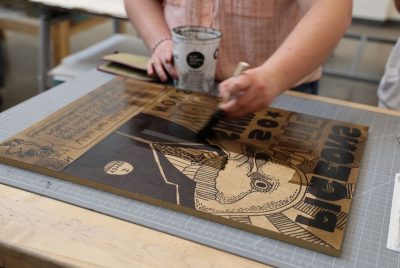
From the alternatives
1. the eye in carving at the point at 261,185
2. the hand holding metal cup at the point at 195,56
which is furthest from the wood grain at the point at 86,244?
the hand holding metal cup at the point at 195,56

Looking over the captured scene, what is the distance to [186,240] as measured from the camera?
0.46 meters

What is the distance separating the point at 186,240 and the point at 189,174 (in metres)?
0.11

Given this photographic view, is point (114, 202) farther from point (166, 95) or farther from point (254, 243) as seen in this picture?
point (166, 95)

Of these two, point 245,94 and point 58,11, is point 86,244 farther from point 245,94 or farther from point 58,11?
point 58,11

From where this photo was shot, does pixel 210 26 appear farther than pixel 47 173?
Yes

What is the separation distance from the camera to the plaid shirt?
83 centimetres

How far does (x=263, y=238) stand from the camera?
0.46 meters

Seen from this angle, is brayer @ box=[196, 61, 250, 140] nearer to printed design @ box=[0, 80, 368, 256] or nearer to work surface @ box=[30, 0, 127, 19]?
printed design @ box=[0, 80, 368, 256]

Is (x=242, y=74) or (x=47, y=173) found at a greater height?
(x=242, y=74)

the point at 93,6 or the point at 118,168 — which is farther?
the point at 93,6

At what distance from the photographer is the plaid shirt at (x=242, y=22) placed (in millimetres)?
834

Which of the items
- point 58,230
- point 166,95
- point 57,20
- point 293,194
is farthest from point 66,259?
point 57,20

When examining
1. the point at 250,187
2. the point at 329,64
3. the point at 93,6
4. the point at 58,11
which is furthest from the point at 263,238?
the point at 329,64

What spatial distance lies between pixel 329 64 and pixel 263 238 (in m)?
2.73
